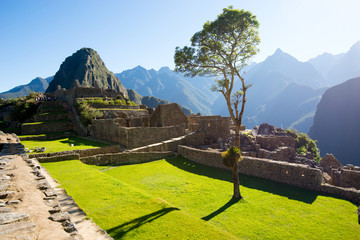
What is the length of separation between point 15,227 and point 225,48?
45.8 feet

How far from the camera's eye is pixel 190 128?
33.4 m

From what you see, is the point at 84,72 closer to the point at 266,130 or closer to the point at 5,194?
the point at 266,130

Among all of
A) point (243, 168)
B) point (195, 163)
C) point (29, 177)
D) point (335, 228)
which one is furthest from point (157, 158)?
point (335, 228)

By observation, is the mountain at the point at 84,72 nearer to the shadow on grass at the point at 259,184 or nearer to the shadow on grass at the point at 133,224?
the shadow on grass at the point at 259,184

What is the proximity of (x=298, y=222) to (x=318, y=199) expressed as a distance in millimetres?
3335

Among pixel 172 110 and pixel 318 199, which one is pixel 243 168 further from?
pixel 172 110

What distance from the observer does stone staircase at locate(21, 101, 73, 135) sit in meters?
32.1

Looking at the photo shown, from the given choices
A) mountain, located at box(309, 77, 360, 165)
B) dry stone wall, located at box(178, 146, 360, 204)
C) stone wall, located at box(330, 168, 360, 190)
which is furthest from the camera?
mountain, located at box(309, 77, 360, 165)

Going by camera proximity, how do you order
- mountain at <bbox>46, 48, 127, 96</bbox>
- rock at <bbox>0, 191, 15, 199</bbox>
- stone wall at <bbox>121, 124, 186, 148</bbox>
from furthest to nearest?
mountain at <bbox>46, 48, 127, 96</bbox>, stone wall at <bbox>121, 124, 186, 148</bbox>, rock at <bbox>0, 191, 15, 199</bbox>

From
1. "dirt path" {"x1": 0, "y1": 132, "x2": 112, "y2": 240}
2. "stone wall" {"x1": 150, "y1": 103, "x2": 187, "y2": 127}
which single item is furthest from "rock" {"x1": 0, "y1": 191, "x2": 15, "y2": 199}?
"stone wall" {"x1": 150, "y1": 103, "x2": 187, "y2": 127}

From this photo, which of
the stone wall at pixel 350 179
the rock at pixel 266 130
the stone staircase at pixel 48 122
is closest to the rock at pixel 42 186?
the stone wall at pixel 350 179

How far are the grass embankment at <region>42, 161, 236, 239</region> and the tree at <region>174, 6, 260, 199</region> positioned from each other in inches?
268

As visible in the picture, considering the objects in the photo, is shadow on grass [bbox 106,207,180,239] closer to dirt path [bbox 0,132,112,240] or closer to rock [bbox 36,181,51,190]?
dirt path [bbox 0,132,112,240]

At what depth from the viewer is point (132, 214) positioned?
7.38 meters
